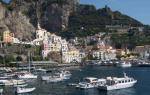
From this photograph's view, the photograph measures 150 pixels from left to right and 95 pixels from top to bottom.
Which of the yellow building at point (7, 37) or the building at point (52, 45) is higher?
the yellow building at point (7, 37)

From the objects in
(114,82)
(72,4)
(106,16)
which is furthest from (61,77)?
(106,16)

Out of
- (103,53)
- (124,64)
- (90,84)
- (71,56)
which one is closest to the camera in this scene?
(90,84)


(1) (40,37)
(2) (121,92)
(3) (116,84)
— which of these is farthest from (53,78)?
(1) (40,37)

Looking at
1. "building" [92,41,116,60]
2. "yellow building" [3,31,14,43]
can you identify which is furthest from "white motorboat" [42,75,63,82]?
"building" [92,41,116,60]

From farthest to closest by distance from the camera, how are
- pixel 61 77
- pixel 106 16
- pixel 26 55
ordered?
pixel 106 16
pixel 26 55
pixel 61 77

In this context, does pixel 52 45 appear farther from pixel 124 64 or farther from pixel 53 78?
pixel 53 78

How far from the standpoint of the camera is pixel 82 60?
125 m

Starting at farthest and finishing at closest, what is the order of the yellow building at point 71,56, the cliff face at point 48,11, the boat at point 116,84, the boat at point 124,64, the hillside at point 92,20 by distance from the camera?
the hillside at point 92,20, the cliff face at point 48,11, the yellow building at point 71,56, the boat at point 124,64, the boat at point 116,84

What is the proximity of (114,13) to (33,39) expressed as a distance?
233ft

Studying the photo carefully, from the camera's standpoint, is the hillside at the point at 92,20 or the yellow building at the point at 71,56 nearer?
the yellow building at the point at 71,56

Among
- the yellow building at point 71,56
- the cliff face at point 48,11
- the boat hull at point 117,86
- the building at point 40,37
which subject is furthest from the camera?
the cliff face at point 48,11

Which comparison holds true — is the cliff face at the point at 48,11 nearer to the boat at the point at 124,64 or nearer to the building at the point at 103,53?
the building at the point at 103,53

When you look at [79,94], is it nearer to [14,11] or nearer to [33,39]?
[33,39]

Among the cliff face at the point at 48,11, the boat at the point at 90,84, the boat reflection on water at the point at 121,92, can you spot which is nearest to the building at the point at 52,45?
the cliff face at the point at 48,11
